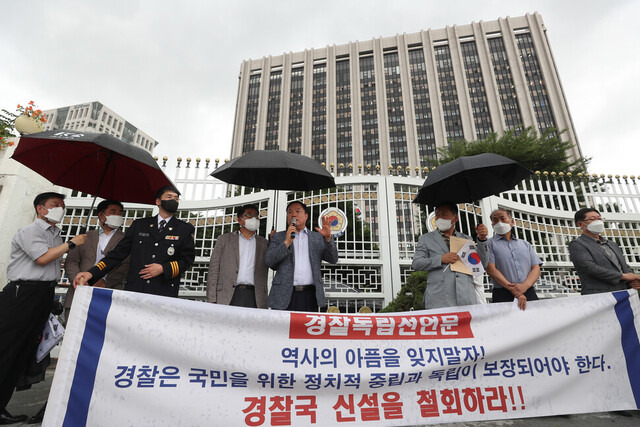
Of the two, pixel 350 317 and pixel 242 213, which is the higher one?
pixel 242 213

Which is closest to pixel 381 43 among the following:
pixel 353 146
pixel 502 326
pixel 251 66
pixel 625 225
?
pixel 353 146

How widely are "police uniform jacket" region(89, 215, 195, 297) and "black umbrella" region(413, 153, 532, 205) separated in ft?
8.42

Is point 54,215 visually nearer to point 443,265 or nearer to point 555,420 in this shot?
point 443,265

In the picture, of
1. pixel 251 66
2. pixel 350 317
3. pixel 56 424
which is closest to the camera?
pixel 56 424

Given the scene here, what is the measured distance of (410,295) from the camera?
455cm

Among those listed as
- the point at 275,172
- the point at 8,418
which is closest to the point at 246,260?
the point at 275,172

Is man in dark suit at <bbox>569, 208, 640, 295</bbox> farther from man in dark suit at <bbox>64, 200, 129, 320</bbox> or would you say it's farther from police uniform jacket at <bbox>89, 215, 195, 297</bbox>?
man in dark suit at <bbox>64, 200, 129, 320</bbox>

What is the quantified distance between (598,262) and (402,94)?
193 ft

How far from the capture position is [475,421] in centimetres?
223

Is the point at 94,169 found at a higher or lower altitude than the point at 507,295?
higher

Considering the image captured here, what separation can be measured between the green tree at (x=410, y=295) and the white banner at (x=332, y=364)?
1873 millimetres

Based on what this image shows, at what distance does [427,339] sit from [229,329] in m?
1.51

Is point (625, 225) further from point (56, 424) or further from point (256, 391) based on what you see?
point (56, 424)

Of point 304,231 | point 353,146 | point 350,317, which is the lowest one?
point 350,317
